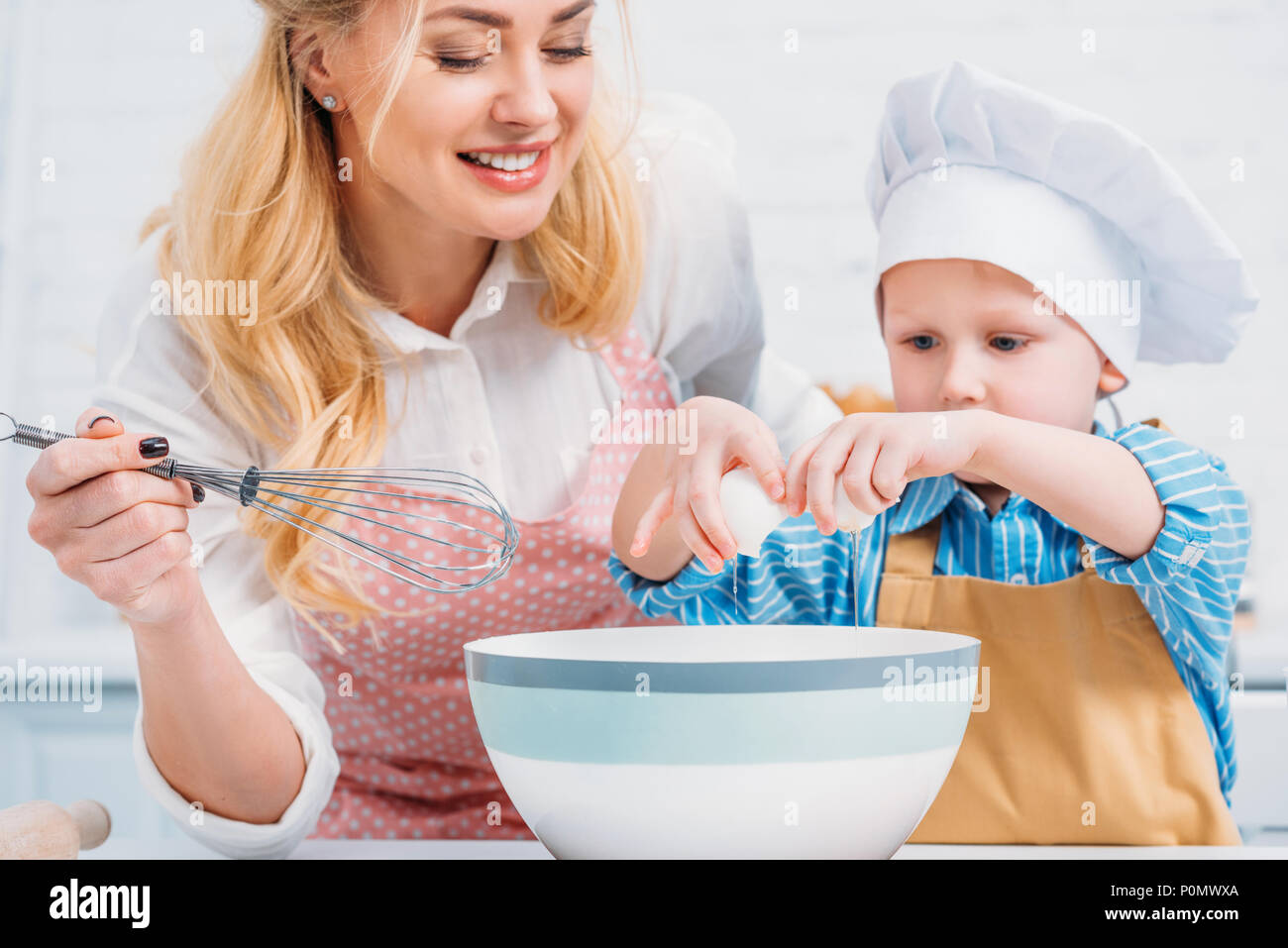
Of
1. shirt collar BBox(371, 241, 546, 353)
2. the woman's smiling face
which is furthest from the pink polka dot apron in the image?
the woman's smiling face

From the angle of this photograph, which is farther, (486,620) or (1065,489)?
(486,620)

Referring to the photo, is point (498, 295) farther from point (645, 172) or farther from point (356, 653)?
point (356, 653)

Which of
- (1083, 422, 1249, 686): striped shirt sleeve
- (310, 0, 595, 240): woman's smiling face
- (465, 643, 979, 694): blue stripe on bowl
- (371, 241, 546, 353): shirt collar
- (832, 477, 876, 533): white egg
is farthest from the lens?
(371, 241, 546, 353): shirt collar

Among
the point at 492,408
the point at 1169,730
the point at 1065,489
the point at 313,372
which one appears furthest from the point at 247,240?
Answer: the point at 1169,730

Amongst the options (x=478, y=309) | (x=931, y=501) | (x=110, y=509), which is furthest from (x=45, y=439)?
(x=931, y=501)

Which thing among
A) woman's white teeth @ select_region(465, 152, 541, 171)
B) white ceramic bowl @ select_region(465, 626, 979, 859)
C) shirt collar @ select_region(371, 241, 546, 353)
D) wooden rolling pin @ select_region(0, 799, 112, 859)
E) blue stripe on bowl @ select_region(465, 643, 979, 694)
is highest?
woman's white teeth @ select_region(465, 152, 541, 171)

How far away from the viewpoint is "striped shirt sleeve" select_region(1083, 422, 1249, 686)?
69cm

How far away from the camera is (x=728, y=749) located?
489mm

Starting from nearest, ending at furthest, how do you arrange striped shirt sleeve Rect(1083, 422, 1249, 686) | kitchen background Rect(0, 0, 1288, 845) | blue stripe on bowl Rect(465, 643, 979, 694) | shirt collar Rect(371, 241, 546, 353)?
1. blue stripe on bowl Rect(465, 643, 979, 694)
2. striped shirt sleeve Rect(1083, 422, 1249, 686)
3. shirt collar Rect(371, 241, 546, 353)
4. kitchen background Rect(0, 0, 1288, 845)

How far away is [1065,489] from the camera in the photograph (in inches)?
26.8

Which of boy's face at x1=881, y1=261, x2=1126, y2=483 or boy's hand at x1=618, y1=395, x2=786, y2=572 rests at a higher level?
boy's face at x1=881, y1=261, x2=1126, y2=483

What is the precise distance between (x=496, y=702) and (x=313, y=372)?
0.47m

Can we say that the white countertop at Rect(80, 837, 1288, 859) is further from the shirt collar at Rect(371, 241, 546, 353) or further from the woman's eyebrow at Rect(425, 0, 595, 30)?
the woman's eyebrow at Rect(425, 0, 595, 30)

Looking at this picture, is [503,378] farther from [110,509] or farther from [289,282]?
[110,509]
